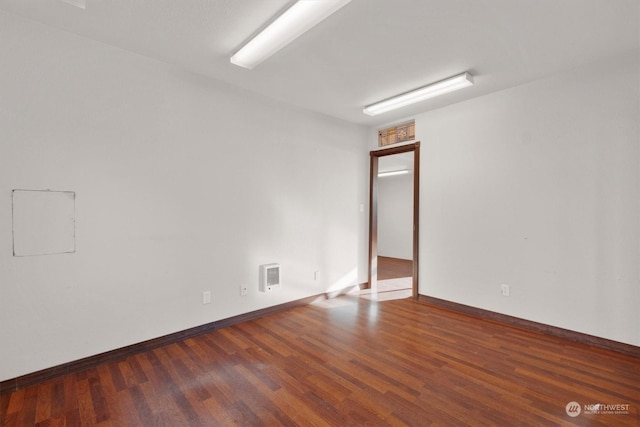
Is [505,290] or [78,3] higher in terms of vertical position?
[78,3]

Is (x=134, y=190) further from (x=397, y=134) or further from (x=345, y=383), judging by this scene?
(x=397, y=134)

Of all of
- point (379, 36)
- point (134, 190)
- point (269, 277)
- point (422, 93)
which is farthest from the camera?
point (269, 277)

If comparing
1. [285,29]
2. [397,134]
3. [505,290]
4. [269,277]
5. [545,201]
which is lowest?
[505,290]

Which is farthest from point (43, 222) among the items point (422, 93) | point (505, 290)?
point (505, 290)

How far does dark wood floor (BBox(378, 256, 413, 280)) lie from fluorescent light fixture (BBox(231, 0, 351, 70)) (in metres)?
4.39

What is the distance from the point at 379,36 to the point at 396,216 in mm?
6446

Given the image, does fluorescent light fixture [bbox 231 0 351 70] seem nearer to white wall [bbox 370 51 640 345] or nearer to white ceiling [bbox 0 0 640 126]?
white ceiling [bbox 0 0 640 126]

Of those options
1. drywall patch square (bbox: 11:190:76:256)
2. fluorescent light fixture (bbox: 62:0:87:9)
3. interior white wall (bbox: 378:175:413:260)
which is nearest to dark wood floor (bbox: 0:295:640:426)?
drywall patch square (bbox: 11:190:76:256)

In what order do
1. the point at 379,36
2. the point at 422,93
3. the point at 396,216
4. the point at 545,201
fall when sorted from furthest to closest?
the point at 396,216 < the point at 422,93 < the point at 545,201 < the point at 379,36

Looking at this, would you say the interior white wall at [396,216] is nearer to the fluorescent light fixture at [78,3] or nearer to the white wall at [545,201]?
the white wall at [545,201]

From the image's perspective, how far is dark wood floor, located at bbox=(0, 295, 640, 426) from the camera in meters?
1.75

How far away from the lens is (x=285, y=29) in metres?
2.09

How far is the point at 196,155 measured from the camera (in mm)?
2930

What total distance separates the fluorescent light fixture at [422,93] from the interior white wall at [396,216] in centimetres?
452
